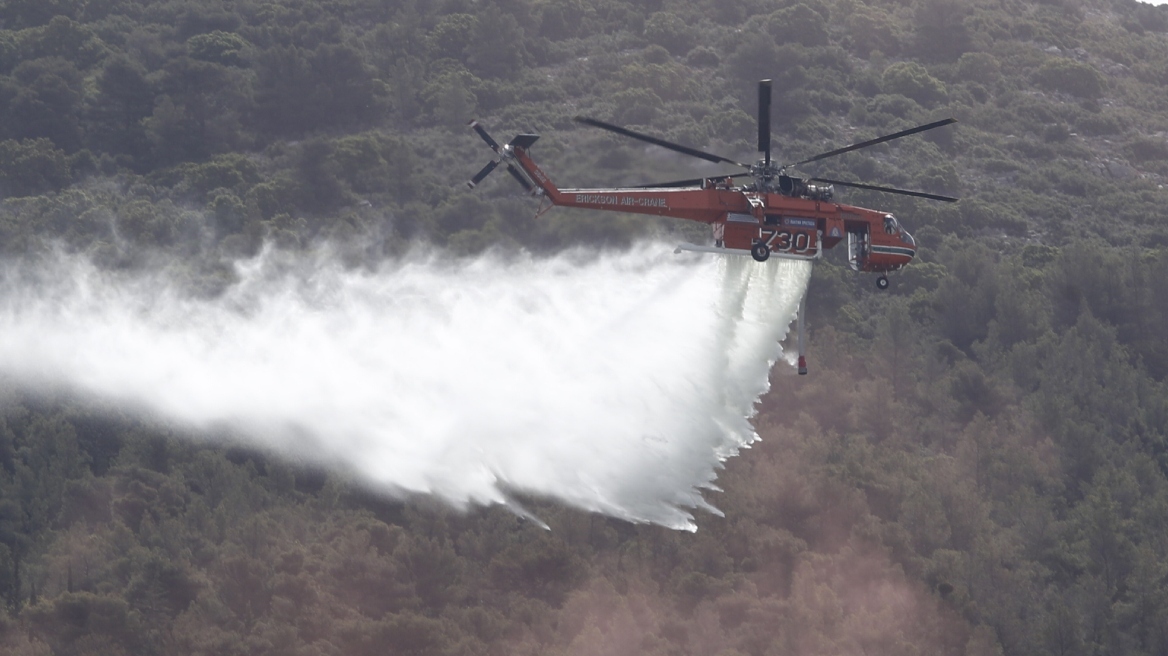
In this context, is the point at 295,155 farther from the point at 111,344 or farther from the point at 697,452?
the point at 697,452

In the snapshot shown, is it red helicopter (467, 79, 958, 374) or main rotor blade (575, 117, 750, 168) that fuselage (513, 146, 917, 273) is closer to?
red helicopter (467, 79, 958, 374)

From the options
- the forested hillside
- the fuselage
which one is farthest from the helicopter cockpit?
the forested hillside

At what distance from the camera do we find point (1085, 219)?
8625 cm

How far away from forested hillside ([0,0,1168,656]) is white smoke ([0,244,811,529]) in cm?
361

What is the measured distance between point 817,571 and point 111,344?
2518 cm

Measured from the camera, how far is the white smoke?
40.1 meters

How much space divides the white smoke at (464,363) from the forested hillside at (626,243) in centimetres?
361

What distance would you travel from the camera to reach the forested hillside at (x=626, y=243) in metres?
47.1

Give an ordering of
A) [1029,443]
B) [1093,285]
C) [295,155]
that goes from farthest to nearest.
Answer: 1. [295,155]
2. [1093,285]
3. [1029,443]

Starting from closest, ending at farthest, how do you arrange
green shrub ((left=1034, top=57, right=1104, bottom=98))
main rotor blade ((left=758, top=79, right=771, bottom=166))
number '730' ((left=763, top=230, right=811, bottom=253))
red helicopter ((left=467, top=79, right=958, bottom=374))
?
main rotor blade ((left=758, top=79, right=771, bottom=166))
red helicopter ((left=467, top=79, right=958, bottom=374))
number '730' ((left=763, top=230, right=811, bottom=253))
green shrub ((left=1034, top=57, right=1104, bottom=98))

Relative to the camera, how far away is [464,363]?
45.7 m

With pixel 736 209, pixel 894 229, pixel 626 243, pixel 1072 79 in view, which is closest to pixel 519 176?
pixel 736 209

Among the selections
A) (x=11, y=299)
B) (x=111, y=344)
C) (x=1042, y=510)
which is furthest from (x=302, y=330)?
(x=1042, y=510)

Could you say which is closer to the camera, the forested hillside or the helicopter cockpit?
the helicopter cockpit
